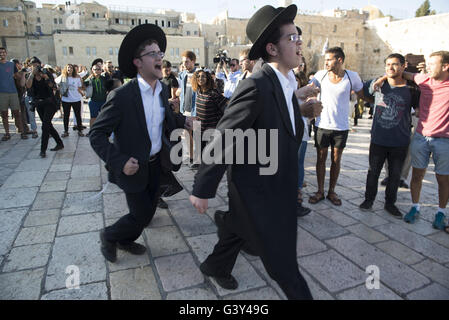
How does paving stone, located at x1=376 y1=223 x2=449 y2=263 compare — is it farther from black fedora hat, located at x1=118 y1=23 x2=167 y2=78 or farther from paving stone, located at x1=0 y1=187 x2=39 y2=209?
paving stone, located at x1=0 y1=187 x2=39 y2=209

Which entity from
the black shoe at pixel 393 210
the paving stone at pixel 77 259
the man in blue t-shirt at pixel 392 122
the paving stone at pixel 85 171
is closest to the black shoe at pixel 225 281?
the paving stone at pixel 77 259

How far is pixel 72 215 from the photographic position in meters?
3.57

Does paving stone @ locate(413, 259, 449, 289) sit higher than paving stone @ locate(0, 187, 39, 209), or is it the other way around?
paving stone @ locate(0, 187, 39, 209)

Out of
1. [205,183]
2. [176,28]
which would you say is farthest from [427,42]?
[205,183]

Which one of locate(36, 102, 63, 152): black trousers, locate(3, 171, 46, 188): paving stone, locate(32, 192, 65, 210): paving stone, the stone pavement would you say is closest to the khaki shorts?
locate(36, 102, 63, 152): black trousers

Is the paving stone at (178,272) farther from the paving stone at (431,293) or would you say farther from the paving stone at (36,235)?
the paving stone at (431,293)

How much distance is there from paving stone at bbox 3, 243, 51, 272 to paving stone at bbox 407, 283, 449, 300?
305 centimetres

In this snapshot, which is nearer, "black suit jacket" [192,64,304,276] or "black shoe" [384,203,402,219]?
"black suit jacket" [192,64,304,276]

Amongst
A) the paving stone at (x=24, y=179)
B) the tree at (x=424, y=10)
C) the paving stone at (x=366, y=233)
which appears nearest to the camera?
the paving stone at (x=366, y=233)

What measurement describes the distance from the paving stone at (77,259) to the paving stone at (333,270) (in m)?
1.75

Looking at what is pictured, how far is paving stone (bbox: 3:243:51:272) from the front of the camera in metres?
2.57

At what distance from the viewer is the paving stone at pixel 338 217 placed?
3.47 metres
